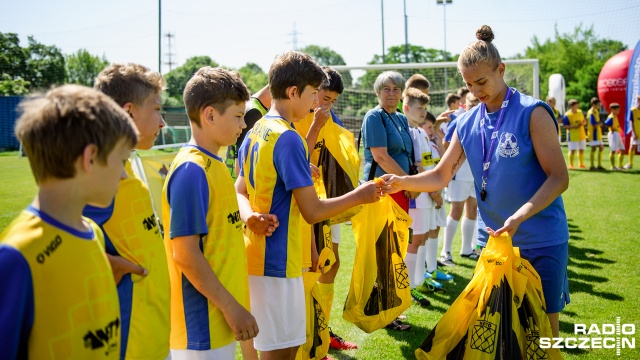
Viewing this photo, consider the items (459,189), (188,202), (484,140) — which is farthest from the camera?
(459,189)

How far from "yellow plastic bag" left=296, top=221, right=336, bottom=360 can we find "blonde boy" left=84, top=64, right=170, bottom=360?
1.46 m

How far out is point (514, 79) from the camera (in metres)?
13.4

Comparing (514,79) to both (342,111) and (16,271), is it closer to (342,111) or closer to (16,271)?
(342,111)

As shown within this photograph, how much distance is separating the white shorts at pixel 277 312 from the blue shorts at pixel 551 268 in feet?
4.60

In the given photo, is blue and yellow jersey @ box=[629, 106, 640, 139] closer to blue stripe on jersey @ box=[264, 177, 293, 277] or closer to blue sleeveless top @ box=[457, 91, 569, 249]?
blue sleeveless top @ box=[457, 91, 569, 249]

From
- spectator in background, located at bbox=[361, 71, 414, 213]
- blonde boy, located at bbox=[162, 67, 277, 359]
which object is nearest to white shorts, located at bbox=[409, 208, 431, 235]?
spectator in background, located at bbox=[361, 71, 414, 213]

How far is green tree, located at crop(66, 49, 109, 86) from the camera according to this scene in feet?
143

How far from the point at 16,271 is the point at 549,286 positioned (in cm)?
283

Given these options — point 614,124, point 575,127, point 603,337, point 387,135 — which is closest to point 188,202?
point 387,135

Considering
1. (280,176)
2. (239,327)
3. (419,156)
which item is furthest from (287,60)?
(419,156)

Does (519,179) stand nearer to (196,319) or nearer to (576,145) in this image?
(196,319)

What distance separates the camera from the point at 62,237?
143cm

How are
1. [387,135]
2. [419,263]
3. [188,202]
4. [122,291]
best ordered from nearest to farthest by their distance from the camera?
[122,291] < [188,202] < [387,135] < [419,263]

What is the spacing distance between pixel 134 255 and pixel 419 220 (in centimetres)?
405
